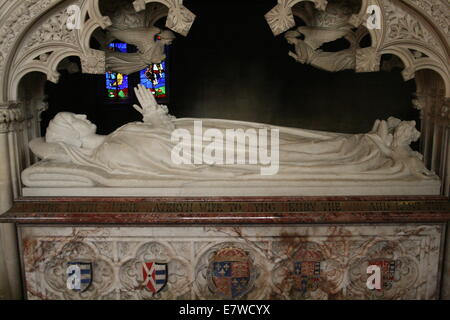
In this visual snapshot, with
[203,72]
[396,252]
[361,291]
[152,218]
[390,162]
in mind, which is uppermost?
[203,72]

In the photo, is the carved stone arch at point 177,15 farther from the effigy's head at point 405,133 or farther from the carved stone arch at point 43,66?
the effigy's head at point 405,133

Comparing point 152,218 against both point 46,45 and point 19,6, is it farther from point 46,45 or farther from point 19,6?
point 19,6

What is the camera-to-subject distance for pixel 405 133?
4.06 metres

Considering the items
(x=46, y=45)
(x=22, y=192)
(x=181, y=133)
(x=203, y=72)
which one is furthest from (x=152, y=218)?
(x=203, y=72)

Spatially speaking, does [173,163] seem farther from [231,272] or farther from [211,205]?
[231,272]

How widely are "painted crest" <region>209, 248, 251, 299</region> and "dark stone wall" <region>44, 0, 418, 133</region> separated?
3.31 m

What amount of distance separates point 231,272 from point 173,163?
910 mm

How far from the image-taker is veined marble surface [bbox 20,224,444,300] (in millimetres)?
3699

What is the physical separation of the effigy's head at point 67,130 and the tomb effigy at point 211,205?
0.27ft

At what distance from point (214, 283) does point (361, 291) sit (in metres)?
1.07

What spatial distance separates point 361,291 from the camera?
3.82 metres

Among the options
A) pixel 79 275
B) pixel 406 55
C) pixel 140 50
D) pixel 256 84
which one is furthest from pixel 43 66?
pixel 256 84

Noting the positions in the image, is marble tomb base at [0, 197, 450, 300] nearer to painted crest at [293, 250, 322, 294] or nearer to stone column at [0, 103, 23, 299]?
painted crest at [293, 250, 322, 294]

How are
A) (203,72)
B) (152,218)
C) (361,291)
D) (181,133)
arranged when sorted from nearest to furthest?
1. (152,218)
2. (361,291)
3. (181,133)
4. (203,72)
